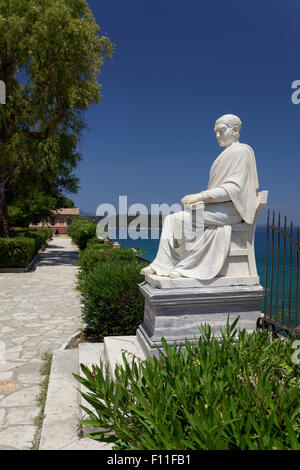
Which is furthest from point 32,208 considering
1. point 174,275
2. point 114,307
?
point 174,275

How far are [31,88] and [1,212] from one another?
17.3 ft

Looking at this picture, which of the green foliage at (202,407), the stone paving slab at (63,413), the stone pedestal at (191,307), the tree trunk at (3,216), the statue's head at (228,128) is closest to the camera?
the green foliage at (202,407)

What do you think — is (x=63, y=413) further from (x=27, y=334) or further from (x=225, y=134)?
(x=225, y=134)

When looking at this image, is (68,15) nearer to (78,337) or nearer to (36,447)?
(78,337)

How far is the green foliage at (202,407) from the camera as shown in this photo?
1505 mm

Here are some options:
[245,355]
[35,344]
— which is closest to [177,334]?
[245,355]

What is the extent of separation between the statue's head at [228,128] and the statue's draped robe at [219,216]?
0.37 ft

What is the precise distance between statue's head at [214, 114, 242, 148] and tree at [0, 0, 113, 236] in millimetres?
11032

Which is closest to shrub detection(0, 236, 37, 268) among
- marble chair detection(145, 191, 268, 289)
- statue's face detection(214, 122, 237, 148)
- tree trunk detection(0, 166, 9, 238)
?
tree trunk detection(0, 166, 9, 238)

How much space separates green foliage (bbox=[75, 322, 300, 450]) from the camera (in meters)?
1.50

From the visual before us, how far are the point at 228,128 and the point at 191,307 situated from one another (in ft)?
6.92

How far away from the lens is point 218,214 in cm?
395

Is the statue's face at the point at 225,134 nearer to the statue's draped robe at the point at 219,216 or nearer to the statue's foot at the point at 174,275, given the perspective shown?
the statue's draped robe at the point at 219,216

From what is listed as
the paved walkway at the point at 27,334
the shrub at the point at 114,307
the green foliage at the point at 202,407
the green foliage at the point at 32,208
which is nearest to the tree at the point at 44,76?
the paved walkway at the point at 27,334
